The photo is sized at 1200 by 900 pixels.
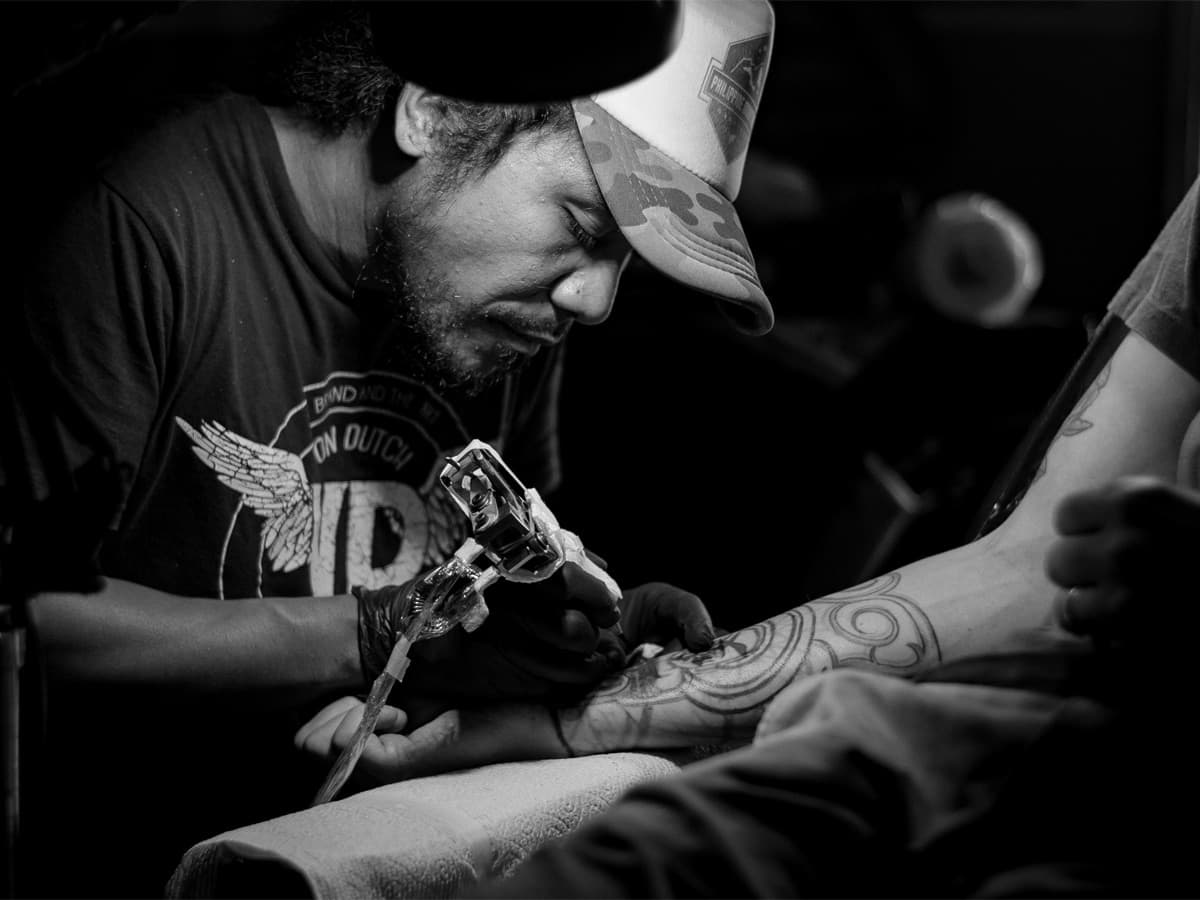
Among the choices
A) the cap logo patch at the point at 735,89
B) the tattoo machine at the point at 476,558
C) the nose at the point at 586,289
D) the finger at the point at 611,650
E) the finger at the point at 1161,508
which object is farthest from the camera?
the nose at the point at 586,289

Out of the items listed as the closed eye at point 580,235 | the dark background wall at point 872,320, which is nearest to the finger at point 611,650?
the closed eye at point 580,235

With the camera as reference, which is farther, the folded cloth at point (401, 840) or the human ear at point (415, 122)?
the human ear at point (415, 122)

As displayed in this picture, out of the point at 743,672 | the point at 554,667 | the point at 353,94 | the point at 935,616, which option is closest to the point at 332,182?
the point at 353,94

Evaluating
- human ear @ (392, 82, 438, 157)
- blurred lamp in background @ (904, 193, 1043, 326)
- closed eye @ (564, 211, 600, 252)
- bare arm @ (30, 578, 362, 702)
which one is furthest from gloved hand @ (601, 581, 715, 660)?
blurred lamp in background @ (904, 193, 1043, 326)

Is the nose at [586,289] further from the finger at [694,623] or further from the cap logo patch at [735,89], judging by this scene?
the finger at [694,623]

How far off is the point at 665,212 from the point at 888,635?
567 millimetres

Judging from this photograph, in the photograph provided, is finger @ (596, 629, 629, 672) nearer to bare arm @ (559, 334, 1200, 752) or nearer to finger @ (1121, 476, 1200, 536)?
bare arm @ (559, 334, 1200, 752)

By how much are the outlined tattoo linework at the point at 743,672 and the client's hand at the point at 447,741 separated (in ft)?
0.12

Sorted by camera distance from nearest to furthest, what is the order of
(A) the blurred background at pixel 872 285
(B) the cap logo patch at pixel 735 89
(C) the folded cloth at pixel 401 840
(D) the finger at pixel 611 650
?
1. (C) the folded cloth at pixel 401 840
2. (D) the finger at pixel 611 650
3. (B) the cap logo patch at pixel 735 89
4. (A) the blurred background at pixel 872 285

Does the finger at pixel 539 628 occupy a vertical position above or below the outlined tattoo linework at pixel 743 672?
above

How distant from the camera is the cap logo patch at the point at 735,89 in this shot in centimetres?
156

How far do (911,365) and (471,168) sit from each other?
2360 mm

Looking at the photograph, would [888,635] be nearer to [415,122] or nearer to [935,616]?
[935,616]

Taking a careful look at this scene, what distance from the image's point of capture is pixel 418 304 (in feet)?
5.65
